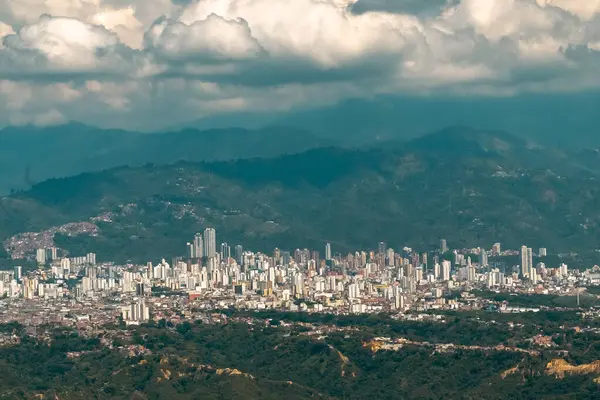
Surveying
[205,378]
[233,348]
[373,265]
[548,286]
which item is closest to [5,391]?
[205,378]

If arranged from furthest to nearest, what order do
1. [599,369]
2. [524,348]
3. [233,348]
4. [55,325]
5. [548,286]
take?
[548,286] → [55,325] → [233,348] → [524,348] → [599,369]

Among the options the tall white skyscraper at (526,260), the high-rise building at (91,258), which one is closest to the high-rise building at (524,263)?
the tall white skyscraper at (526,260)

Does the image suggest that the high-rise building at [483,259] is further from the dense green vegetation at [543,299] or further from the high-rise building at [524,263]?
the dense green vegetation at [543,299]

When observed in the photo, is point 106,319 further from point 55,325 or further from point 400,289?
point 400,289

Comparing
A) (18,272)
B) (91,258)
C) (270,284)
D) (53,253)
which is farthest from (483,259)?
(18,272)

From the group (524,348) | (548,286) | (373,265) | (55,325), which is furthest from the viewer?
(373,265)

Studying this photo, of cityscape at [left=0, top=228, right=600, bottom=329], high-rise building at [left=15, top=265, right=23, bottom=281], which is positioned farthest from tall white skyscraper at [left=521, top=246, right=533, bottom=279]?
high-rise building at [left=15, top=265, right=23, bottom=281]

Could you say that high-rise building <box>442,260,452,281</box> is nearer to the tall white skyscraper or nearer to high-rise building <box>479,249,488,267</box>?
the tall white skyscraper

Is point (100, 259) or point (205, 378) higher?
point (100, 259)

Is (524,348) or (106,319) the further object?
(106,319)
